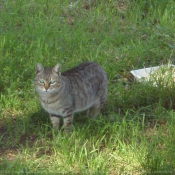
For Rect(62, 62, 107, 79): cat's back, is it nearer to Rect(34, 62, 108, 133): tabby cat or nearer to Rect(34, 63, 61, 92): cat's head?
Rect(34, 62, 108, 133): tabby cat

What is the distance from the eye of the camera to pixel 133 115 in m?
5.52

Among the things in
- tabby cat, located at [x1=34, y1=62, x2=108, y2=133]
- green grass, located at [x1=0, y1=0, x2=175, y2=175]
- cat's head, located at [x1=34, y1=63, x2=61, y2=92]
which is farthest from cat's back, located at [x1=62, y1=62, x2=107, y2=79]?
green grass, located at [x1=0, y1=0, x2=175, y2=175]

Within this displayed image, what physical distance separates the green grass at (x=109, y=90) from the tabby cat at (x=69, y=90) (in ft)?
0.50

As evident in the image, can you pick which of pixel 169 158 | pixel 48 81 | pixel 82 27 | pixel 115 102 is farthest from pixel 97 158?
pixel 82 27

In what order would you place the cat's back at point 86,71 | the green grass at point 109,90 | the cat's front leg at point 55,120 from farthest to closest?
the cat's back at point 86,71, the cat's front leg at point 55,120, the green grass at point 109,90

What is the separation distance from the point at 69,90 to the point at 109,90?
38.4 inches

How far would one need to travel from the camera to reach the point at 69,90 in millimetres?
5242

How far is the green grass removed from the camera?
14.7 feet

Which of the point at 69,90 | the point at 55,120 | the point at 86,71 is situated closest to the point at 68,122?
the point at 55,120

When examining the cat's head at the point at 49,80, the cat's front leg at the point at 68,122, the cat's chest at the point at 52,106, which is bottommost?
the cat's front leg at the point at 68,122

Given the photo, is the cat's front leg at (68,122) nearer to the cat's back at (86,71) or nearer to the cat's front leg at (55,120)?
the cat's front leg at (55,120)

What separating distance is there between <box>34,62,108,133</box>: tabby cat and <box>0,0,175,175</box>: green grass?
0.15 m

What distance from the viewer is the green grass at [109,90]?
448cm

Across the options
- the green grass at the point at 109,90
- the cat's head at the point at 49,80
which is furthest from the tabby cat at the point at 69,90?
the green grass at the point at 109,90
